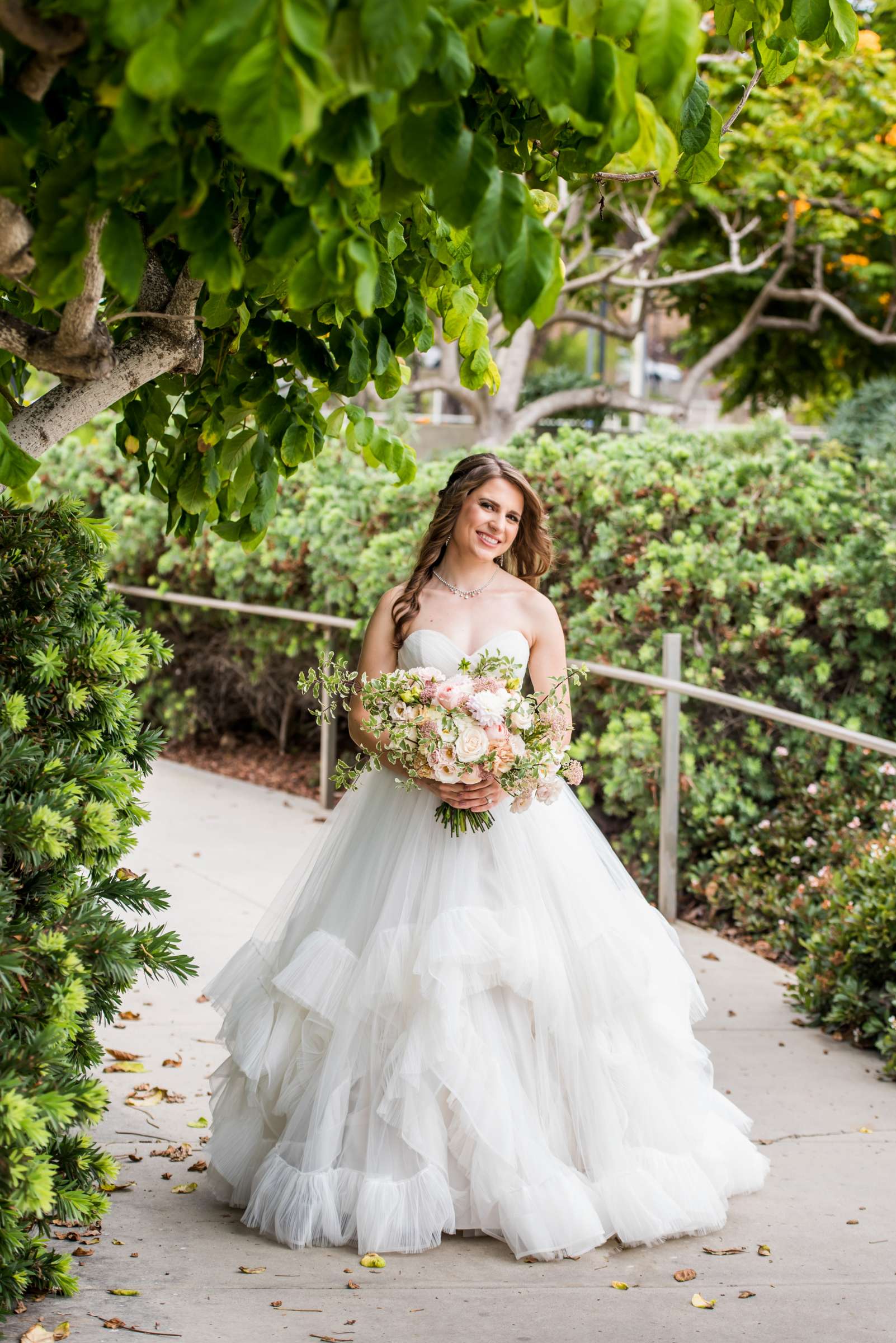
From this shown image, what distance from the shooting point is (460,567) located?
422cm

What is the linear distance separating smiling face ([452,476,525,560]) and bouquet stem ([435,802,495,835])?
810mm

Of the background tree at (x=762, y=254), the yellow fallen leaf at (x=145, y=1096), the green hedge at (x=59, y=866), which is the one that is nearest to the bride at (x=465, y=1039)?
the yellow fallen leaf at (x=145, y=1096)

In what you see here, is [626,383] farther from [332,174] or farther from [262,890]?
[332,174]

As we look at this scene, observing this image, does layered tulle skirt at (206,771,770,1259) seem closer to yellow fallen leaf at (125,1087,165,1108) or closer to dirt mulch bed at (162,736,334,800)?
yellow fallen leaf at (125,1087,165,1108)

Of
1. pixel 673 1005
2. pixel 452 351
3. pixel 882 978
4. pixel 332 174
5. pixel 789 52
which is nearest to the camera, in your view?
pixel 332 174

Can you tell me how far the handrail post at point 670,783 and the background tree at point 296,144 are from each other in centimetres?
371

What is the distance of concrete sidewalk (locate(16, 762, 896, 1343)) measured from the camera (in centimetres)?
307

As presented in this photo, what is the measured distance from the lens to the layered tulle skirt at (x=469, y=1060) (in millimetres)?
3455

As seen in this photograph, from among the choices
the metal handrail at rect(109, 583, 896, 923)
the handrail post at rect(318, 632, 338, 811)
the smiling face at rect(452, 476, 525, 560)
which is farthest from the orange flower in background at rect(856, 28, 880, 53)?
the smiling face at rect(452, 476, 525, 560)

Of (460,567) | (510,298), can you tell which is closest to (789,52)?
(510,298)

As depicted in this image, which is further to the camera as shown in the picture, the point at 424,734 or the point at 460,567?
the point at 460,567

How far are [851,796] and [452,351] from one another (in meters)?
7.32

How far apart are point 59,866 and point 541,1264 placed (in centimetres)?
159

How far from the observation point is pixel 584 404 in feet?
42.0
